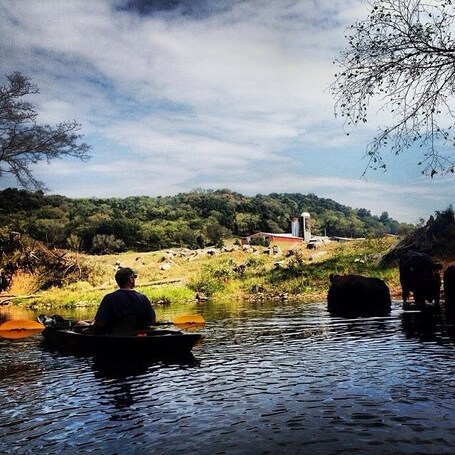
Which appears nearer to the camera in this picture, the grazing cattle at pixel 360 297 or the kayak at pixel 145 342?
the kayak at pixel 145 342

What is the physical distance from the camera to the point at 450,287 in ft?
48.2

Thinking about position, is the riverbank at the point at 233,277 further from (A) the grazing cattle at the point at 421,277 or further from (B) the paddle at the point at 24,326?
(B) the paddle at the point at 24,326

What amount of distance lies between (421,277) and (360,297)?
1.94 metres

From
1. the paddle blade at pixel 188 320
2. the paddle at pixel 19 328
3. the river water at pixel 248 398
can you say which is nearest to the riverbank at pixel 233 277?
the paddle blade at pixel 188 320

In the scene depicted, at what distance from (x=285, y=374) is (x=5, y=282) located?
93.0 feet

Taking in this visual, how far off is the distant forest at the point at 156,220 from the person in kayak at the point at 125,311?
25.9 metres

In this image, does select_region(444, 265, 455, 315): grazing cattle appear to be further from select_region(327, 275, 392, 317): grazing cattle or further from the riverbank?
the riverbank

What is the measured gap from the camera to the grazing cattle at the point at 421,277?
1672 centimetres

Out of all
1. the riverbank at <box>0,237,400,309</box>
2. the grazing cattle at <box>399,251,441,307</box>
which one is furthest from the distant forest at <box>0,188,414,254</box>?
the grazing cattle at <box>399,251,441,307</box>

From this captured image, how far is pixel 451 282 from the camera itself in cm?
1462

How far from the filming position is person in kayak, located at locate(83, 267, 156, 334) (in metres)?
10.5

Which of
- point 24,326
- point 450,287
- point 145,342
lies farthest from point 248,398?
point 24,326

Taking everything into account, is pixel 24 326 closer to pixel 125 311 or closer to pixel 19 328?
pixel 19 328

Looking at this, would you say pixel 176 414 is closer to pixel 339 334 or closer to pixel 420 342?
pixel 420 342
